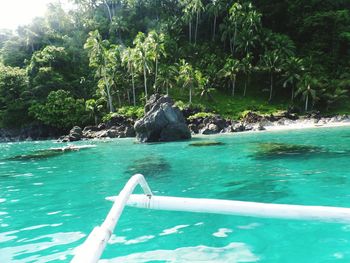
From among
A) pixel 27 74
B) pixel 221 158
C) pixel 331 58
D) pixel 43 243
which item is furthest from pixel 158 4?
pixel 43 243

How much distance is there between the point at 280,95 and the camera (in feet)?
226

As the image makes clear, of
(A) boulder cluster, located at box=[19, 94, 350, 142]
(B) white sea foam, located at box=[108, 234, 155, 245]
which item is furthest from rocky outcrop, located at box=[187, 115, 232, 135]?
(B) white sea foam, located at box=[108, 234, 155, 245]

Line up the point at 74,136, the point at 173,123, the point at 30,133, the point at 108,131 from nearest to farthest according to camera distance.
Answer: the point at 173,123 < the point at 74,136 < the point at 108,131 < the point at 30,133

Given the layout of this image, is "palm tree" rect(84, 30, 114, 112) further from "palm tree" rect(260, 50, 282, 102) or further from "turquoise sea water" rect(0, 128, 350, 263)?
"turquoise sea water" rect(0, 128, 350, 263)

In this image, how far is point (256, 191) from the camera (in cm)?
1194

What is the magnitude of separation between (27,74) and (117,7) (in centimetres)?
4149

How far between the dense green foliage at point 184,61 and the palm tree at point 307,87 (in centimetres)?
20

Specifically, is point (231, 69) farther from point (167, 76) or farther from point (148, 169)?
point (148, 169)

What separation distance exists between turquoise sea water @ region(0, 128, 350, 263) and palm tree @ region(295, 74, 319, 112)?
42858mm

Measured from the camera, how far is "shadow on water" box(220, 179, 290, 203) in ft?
→ 35.8

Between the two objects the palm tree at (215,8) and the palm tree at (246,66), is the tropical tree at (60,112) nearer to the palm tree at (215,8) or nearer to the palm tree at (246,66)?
the palm tree at (246,66)

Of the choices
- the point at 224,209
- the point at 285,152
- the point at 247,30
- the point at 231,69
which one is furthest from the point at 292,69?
the point at 224,209

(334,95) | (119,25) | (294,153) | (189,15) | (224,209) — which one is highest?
(119,25)

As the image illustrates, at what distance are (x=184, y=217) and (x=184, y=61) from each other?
2403 inches
